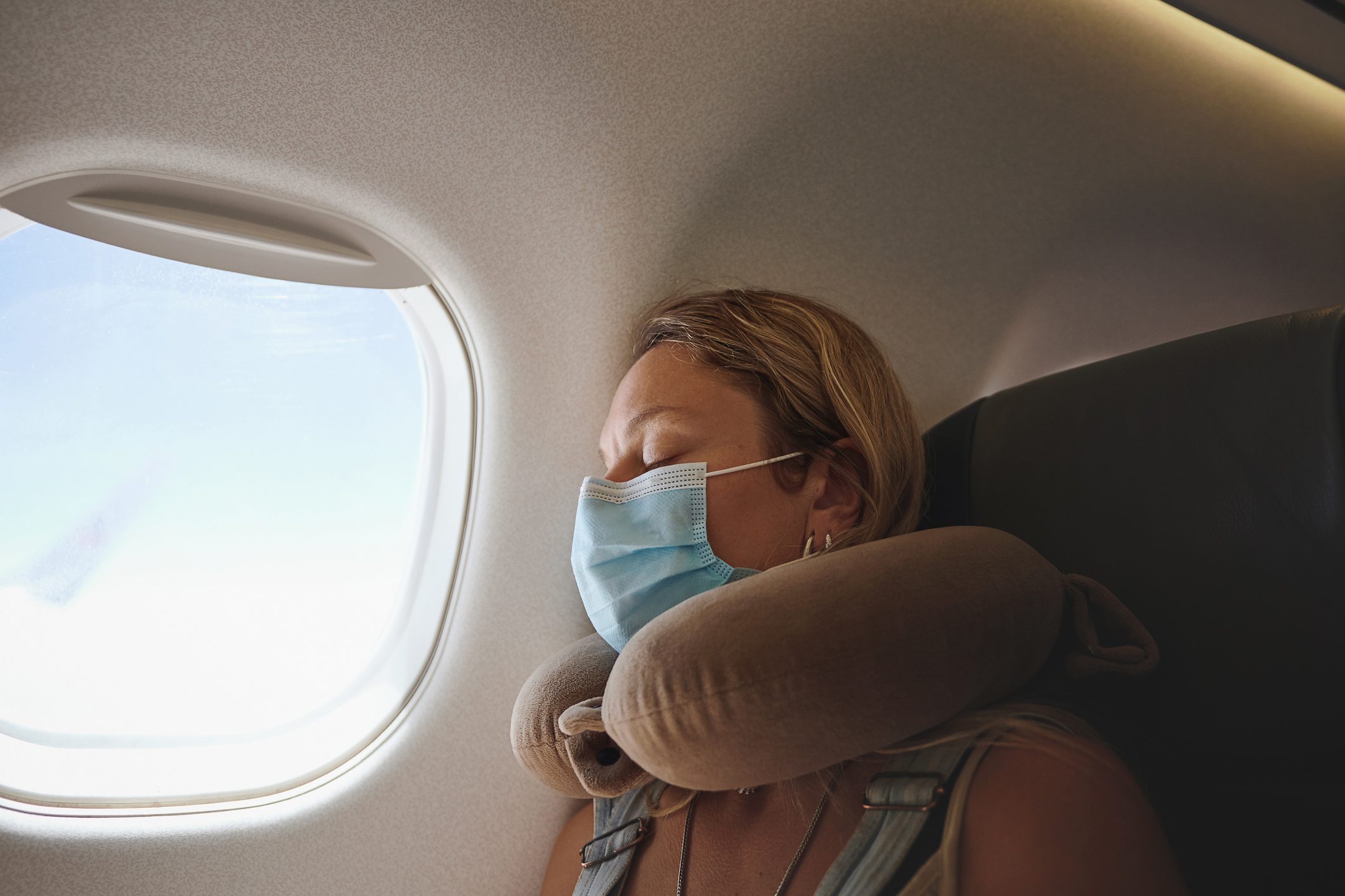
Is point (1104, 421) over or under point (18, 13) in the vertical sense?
under

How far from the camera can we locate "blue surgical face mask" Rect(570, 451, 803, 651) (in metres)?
1.21

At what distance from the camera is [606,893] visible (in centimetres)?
119

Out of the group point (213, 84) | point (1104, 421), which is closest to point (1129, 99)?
point (1104, 421)

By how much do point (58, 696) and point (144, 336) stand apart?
0.76 meters

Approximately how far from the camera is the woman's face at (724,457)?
1221 mm

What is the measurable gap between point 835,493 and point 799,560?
37cm

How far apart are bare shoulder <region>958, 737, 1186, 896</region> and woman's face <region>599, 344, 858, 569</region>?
18.9 inches

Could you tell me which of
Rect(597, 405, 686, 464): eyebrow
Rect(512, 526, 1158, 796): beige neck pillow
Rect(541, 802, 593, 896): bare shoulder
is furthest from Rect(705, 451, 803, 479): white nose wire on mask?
Rect(541, 802, 593, 896): bare shoulder

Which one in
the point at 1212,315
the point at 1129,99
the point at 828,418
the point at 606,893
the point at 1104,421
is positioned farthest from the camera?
the point at 1212,315

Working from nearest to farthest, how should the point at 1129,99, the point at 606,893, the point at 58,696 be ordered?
the point at 606,893 < the point at 58,696 < the point at 1129,99

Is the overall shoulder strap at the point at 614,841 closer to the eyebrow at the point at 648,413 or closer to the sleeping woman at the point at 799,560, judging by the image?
the sleeping woman at the point at 799,560

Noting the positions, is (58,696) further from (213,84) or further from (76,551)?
(213,84)

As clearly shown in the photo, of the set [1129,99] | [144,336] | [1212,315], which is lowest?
[1212,315]

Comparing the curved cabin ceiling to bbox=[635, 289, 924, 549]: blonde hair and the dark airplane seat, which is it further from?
the dark airplane seat
